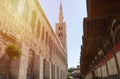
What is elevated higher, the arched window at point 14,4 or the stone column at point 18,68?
the arched window at point 14,4

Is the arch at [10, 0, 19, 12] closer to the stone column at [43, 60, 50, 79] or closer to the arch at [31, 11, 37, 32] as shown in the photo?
the arch at [31, 11, 37, 32]

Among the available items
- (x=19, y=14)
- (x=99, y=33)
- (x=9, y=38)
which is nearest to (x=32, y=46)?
(x=19, y=14)

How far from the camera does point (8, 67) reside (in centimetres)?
1080

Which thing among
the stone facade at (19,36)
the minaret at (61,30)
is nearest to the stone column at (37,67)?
the stone facade at (19,36)

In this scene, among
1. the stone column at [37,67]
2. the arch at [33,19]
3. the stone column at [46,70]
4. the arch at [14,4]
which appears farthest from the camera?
the stone column at [46,70]

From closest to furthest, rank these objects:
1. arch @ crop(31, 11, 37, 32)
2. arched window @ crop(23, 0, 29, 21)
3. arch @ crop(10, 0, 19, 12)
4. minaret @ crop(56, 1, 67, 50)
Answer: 1. arch @ crop(10, 0, 19, 12)
2. arched window @ crop(23, 0, 29, 21)
3. arch @ crop(31, 11, 37, 32)
4. minaret @ crop(56, 1, 67, 50)

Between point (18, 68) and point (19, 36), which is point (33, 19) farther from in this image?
point (18, 68)

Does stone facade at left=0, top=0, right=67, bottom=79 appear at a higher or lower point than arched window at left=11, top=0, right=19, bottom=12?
lower

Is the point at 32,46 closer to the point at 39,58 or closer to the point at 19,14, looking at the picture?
the point at 39,58

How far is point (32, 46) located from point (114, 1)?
492 inches

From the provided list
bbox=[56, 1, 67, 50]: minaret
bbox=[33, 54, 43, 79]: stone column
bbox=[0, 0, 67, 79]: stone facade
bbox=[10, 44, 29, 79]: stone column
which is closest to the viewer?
bbox=[0, 0, 67, 79]: stone facade

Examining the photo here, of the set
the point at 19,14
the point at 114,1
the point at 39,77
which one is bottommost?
the point at 39,77

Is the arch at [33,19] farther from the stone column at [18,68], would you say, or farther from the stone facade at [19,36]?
the stone column at [18,68]

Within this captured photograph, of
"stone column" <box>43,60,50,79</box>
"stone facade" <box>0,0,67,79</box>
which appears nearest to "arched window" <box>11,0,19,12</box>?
"stone facade" <box>0,0,67,79</box>
